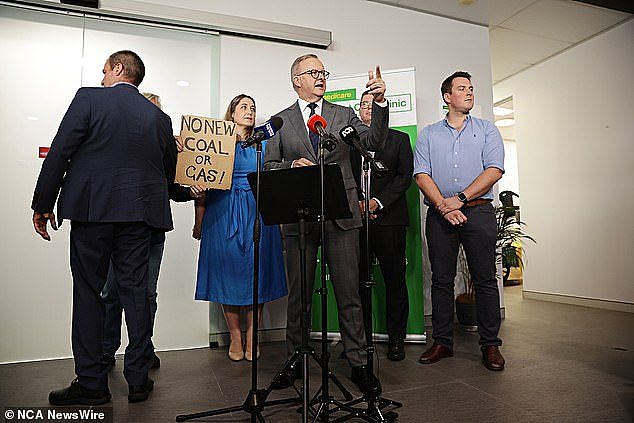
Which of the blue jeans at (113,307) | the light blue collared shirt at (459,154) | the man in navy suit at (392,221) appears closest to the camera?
the blue jeans at (113,307)

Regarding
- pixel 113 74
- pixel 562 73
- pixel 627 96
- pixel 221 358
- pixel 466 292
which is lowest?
pixel 221 358

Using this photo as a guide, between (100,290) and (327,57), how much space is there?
9.37 ft

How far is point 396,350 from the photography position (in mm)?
3031

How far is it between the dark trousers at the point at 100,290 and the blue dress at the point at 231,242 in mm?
764

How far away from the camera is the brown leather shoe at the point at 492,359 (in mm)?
2729

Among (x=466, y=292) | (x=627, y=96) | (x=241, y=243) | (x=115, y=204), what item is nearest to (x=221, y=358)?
(x=241, y=243)

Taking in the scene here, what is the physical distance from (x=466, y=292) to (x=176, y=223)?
8.72ft

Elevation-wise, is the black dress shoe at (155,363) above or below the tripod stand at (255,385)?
below

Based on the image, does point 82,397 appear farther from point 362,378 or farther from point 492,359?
point 492,359

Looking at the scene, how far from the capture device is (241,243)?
3082mm

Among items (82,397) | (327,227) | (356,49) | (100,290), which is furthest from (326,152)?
(356,49)

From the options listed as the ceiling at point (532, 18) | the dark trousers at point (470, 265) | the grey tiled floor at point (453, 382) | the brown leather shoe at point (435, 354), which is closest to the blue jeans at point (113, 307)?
the grey tiled floor at point (453, 382)

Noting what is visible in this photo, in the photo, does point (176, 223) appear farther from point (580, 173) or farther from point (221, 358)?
point (580, 173)

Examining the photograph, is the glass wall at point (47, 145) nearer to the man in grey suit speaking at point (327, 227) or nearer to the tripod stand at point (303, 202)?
the man in grey suit speaking at point (327, 227)
